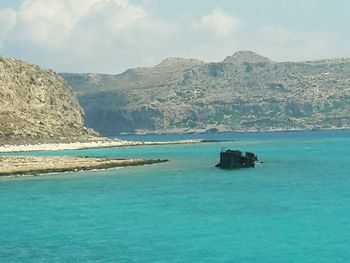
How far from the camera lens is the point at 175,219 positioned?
2406 inches

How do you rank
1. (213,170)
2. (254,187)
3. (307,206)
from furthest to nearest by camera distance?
(213,170) → (254,187) → (307,206)

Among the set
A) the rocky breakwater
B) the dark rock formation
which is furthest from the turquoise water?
the dark rock formation

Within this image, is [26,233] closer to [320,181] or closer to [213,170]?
[320,181]

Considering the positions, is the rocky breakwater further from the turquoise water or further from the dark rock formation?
the dark rock formation

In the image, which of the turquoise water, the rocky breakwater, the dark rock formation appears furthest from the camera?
the dark rock formation

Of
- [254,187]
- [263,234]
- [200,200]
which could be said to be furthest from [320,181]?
[263,234]

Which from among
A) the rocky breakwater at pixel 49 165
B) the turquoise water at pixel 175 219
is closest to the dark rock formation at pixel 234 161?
the rocky breakwater at pixel 49 165

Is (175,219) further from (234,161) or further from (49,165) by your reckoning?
(234,161)

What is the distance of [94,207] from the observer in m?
70.6

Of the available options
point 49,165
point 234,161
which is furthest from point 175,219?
point 234,161

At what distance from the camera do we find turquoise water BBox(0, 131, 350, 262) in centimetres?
4716

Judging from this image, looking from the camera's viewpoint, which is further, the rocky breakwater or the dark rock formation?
the dark rock formation

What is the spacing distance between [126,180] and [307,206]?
1494 inches

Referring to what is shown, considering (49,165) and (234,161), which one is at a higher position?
(234,161)
